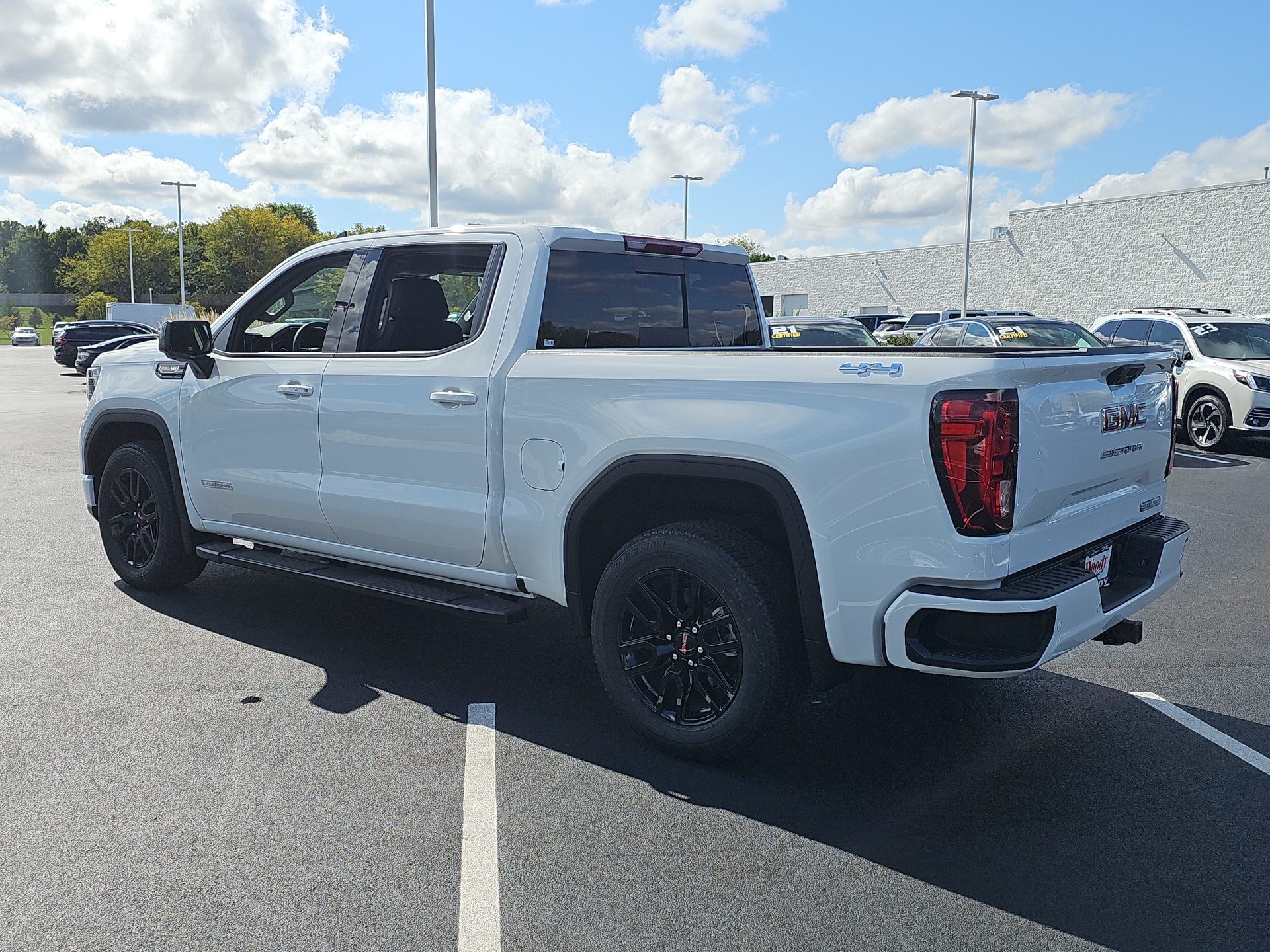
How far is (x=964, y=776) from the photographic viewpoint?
13.0ft

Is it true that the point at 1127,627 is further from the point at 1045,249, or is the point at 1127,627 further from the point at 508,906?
the point at 1045,249

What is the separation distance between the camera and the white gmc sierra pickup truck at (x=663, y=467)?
3340 mm

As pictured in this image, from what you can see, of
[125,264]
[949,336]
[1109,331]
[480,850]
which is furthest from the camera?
[125,264]

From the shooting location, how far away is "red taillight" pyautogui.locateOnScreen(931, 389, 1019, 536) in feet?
10.6

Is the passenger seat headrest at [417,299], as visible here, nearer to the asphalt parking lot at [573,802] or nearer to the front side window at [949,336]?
the asphalt parking lot at [573,802]

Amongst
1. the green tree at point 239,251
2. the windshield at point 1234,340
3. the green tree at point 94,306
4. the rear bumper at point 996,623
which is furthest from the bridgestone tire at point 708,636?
the green tree at point 239,251

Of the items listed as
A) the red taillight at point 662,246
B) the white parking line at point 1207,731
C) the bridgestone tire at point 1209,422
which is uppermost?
the red taillight at point 662,246

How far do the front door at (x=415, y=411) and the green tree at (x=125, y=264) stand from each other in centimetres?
10634

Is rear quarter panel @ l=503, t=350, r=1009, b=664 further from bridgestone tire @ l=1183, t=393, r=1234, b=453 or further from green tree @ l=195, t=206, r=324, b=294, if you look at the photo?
green tree @ l=195, t=206, r=324, b=294

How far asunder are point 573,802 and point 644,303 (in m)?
2.32

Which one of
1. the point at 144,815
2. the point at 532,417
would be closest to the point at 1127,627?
the point at 532,417

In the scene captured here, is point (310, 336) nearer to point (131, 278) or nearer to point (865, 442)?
point (865, 442)

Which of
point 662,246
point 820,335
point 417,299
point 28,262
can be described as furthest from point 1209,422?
point 28,262

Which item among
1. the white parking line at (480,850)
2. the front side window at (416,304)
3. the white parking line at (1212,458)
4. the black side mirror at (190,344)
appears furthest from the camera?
the white parking line at (1212,458)
